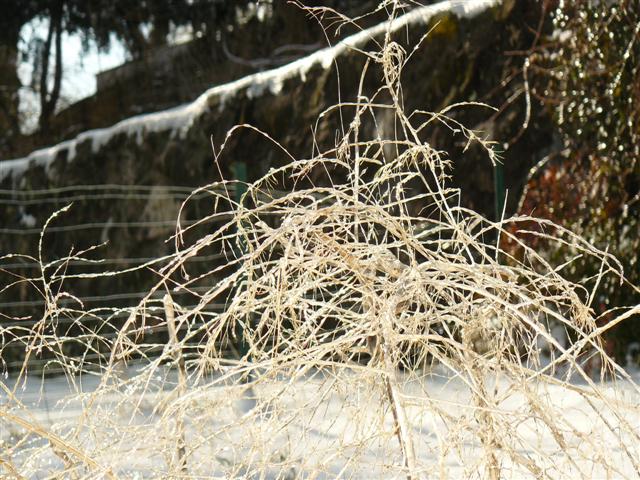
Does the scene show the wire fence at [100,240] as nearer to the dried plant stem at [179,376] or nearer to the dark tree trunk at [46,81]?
the dried plant stem at [179,376]

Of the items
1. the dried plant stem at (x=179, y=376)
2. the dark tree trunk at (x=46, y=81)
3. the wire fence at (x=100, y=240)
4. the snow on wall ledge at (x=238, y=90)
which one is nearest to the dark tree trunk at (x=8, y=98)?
the dark tree trunk at (x=46, y=81)

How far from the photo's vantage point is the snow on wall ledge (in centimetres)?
500

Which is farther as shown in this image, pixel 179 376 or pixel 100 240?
pixel 100 240

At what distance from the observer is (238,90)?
546 cm

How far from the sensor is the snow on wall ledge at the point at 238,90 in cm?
500

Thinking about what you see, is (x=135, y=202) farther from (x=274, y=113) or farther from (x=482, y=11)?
(x=482, y=11)

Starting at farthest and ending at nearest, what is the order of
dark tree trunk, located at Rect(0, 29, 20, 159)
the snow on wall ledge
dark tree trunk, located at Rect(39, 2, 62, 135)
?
dark tree trunk, located at Rect(0, 29, 20, 159) < dark tree trunk, located at Rect(39, 2, 62, 135) < the snow on wall ledge

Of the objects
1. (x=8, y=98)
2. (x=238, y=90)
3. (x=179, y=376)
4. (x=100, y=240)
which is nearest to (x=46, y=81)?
(x=8, y=98)

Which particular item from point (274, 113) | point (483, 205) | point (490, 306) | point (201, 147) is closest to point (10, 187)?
point (201, 147)

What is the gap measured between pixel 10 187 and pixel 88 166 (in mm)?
573

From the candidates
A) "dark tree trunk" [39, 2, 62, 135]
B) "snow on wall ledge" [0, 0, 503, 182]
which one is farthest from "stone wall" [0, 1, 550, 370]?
"dark tree trunk" [39, 2, 62, 135]

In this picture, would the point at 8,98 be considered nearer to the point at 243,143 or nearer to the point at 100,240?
the point at 100,240

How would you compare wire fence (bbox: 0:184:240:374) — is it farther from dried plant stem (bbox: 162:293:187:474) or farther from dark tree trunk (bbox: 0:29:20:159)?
dark tree trunk (bbox: 0:29:20:159)

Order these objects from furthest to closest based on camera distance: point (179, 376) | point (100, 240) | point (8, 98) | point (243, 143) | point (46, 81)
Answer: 1. point (8, 98)
2. point (46, 81)
3. point (100, 240)
4. point (243, 143)
5. point (179, 376)
